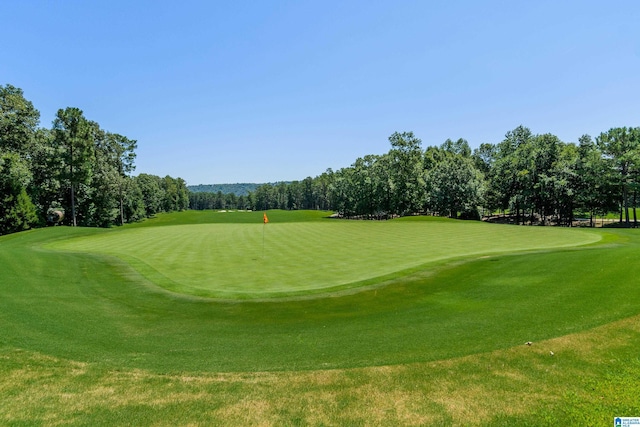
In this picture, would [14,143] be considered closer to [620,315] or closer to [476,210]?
[620,315]

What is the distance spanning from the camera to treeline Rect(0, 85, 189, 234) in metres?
42.8

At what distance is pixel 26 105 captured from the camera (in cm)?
4806

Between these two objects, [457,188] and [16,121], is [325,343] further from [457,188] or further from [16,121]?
[457,188]

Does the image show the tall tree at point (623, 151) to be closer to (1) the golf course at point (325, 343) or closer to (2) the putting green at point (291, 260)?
(2) the putting green at point (291, 260)

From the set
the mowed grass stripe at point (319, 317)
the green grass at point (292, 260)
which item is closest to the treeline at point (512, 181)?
the green grass at point (292, 260)

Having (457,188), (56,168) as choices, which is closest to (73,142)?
(56,168)

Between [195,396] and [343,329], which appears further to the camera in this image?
[343,329]

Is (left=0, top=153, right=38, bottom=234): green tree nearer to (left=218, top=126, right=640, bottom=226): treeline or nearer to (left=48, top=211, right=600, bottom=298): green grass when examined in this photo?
(left=48, top=211, right=600, bottom=298): green grass

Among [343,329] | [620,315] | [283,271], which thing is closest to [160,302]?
[283,271]

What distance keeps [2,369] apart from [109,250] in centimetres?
2105

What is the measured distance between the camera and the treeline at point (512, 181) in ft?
171

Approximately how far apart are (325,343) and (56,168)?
59711mm

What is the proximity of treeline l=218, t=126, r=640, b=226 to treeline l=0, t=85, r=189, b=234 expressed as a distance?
55.8 metres

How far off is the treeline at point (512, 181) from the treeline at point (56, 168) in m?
55.8
